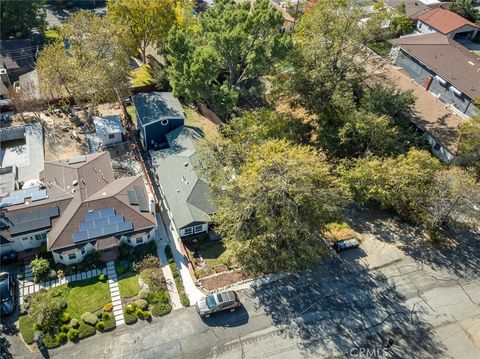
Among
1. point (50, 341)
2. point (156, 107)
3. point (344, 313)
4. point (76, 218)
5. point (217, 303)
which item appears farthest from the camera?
point (156, 107)

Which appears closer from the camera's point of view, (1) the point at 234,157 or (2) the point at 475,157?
(1) the point at 234,157

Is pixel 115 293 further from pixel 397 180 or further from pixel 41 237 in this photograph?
pixel 397 180

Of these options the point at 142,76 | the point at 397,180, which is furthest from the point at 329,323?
the point at 142,76

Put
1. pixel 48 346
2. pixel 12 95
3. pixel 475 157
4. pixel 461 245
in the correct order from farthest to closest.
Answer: pixel 12 95
pixel 475 157
pixel 461 245
pixel 48 346

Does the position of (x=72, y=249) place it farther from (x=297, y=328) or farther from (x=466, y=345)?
(x=466, y=345)

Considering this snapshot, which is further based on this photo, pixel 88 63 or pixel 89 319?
pixel 88 63

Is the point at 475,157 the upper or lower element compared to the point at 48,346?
upper

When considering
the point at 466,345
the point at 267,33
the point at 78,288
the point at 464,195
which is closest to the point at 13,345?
the point at 78,288

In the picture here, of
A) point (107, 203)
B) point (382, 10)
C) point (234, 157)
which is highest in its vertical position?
point (382, 10)
